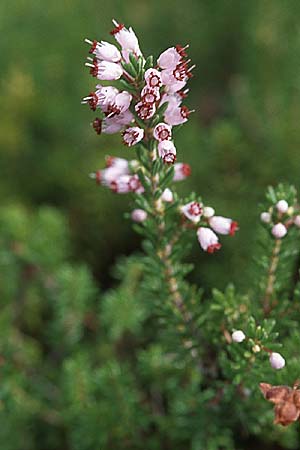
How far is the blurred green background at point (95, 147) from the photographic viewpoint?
3250 mm

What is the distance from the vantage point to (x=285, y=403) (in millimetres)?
1579

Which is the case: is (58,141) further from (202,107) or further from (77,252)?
(202,107)

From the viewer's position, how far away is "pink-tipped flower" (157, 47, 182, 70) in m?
1.63

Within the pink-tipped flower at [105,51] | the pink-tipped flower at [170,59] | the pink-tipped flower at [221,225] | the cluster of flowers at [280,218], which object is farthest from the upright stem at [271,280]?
the pink-tipped flower at [105,51]

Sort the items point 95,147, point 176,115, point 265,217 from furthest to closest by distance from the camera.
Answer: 1. point 95,147
2. point 265,217
3. point 176,115

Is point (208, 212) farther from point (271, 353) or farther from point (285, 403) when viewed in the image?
point (285, 403)

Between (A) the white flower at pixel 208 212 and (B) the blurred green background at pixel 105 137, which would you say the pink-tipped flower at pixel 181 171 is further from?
(B) the blurred green background at pixel 105 137

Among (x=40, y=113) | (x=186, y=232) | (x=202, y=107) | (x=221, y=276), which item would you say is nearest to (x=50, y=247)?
(x=221, y=276)

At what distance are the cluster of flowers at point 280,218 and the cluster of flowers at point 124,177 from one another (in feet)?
1.11

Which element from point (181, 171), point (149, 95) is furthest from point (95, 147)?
point (149, 95)

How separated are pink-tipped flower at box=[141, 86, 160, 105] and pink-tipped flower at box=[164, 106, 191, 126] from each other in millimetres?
121

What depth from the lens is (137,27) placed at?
580 centimetres

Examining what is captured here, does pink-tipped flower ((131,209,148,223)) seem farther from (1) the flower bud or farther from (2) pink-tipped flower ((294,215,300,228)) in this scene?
(2) pink-tipped flower ((294,215,300,228))

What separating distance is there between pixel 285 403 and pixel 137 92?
98 cm
